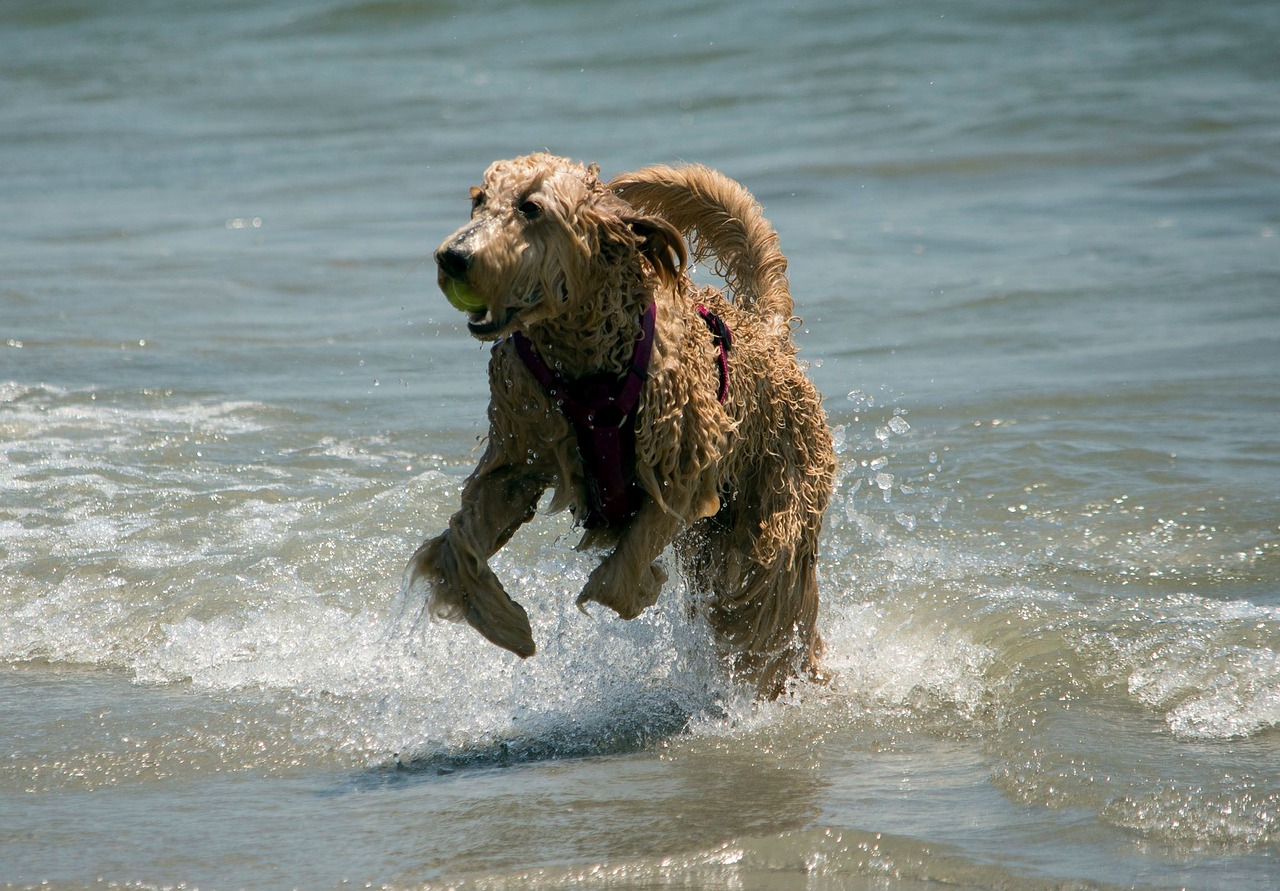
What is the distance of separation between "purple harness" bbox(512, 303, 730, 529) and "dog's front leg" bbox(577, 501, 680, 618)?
0.14m

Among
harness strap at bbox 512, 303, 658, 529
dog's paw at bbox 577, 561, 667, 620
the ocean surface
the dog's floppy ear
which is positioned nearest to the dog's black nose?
harness strap at bbox 512, 303, 658, 529

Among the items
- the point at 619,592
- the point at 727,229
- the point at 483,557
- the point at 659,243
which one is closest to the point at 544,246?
the point at 659,243

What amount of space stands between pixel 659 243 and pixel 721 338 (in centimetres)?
63

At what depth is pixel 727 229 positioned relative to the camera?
627 cm

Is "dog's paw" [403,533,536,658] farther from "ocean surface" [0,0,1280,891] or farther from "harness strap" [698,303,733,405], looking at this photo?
"harness strap" [698,303,733,405]

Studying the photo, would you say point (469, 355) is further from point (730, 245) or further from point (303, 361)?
point (730, 245)

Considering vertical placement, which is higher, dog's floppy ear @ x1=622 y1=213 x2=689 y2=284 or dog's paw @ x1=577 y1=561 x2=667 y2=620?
dog's floppy ear @ x1=622 y1=213 x2=689 y2=284

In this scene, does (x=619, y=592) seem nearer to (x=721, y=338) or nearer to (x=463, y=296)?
(x=721, y=338)

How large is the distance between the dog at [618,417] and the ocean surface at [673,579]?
517 mm

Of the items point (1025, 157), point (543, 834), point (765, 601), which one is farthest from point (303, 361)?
point (1025, 157)

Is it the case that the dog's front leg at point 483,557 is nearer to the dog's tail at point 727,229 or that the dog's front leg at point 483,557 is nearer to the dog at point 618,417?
the dog at point 618,417

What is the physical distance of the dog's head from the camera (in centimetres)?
419

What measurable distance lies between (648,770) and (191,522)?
3364 mm

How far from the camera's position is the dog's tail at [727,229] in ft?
19.7
